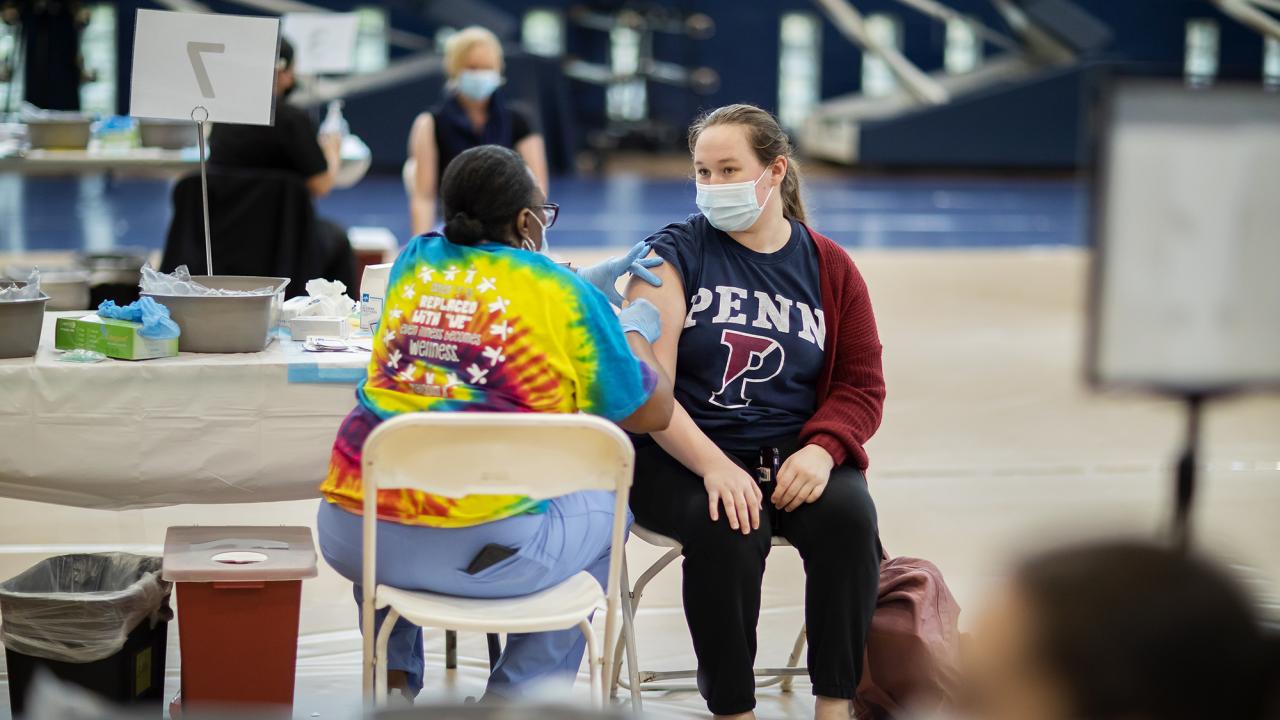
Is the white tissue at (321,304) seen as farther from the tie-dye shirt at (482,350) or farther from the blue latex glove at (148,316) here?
the tie-dye shirt at (482,350)

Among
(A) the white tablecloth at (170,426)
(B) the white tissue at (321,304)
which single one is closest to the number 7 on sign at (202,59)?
(B) the white tissue at (321,304)

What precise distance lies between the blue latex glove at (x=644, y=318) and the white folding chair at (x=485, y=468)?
43 cm

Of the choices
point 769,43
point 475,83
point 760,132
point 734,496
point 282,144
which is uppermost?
point 769,43

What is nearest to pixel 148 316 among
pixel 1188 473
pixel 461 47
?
pixel 1188 473

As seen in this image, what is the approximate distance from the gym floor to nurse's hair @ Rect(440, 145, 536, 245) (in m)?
0.79

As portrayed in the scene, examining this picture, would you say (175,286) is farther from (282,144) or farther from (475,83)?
(475,83)

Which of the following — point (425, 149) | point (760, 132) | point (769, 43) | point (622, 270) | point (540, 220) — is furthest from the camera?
point (769, 43)

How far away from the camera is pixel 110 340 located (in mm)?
2539

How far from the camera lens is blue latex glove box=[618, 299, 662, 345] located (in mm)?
2414

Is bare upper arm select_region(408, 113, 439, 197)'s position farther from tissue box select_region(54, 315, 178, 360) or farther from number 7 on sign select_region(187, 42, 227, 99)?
tissue box select_region(54, 315, 178, 360)

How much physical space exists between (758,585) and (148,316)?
123 cm

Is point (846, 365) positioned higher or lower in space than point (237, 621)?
higher

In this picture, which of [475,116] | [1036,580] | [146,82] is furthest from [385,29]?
[1036,580]

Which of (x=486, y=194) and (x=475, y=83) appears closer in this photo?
(x=486, y=194)
